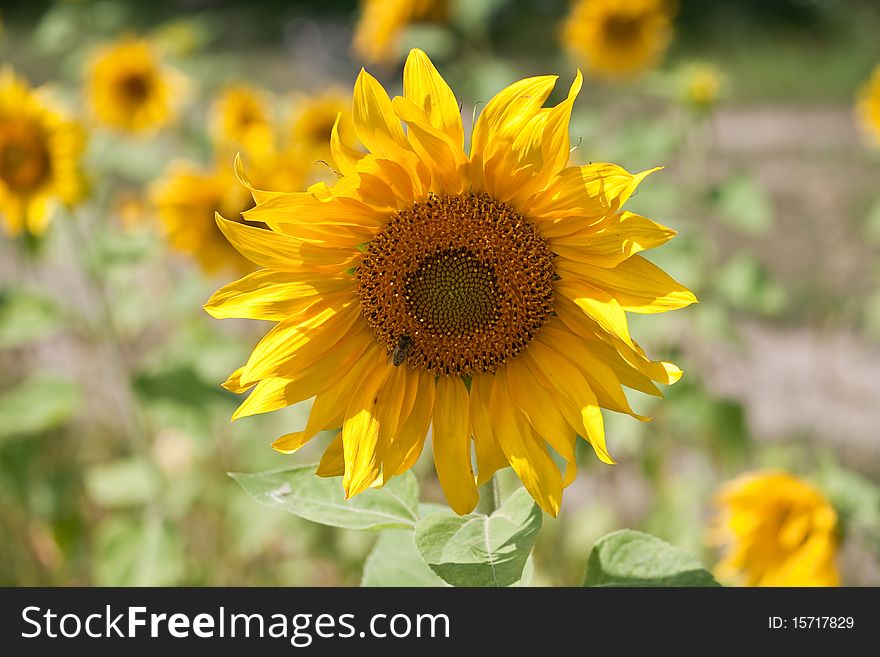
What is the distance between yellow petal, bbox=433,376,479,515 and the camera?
1.28 meters

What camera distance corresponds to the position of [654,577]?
135cm

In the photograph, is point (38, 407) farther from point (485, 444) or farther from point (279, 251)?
point (485, 444)

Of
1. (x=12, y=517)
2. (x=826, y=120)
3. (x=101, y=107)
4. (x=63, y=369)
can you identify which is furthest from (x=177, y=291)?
(x=826, y=120)

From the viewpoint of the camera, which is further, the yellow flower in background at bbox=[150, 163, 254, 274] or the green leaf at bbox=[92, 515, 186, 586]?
the yellow flower in background at bbox=[150, 163, 254, 274]

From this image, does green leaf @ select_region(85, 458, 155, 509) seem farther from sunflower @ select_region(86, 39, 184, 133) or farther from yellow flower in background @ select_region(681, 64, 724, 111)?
yellow flower in background @ select_region(681, 64, 724, 111)

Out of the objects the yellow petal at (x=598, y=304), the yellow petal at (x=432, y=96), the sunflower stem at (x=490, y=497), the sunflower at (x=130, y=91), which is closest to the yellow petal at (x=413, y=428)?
the sunflower stem at (x=490, y=497)

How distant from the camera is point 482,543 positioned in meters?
1.20

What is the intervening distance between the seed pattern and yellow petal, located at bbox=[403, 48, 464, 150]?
4.3 inches

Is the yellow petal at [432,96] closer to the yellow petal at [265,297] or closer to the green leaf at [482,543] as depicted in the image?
the yellow petal at [265,297]

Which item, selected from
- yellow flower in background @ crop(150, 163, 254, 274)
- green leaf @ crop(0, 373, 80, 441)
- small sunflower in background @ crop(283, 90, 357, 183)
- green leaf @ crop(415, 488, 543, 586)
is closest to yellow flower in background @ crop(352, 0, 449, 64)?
small sunflower in background @ crop(283, 90, 357, 183)

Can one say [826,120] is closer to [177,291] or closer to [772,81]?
[772,81]

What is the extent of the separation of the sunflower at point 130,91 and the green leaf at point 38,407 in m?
1.47

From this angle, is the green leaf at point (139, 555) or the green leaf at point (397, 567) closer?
the green leaf at point (397, 567)

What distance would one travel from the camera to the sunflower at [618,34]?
4262mm
